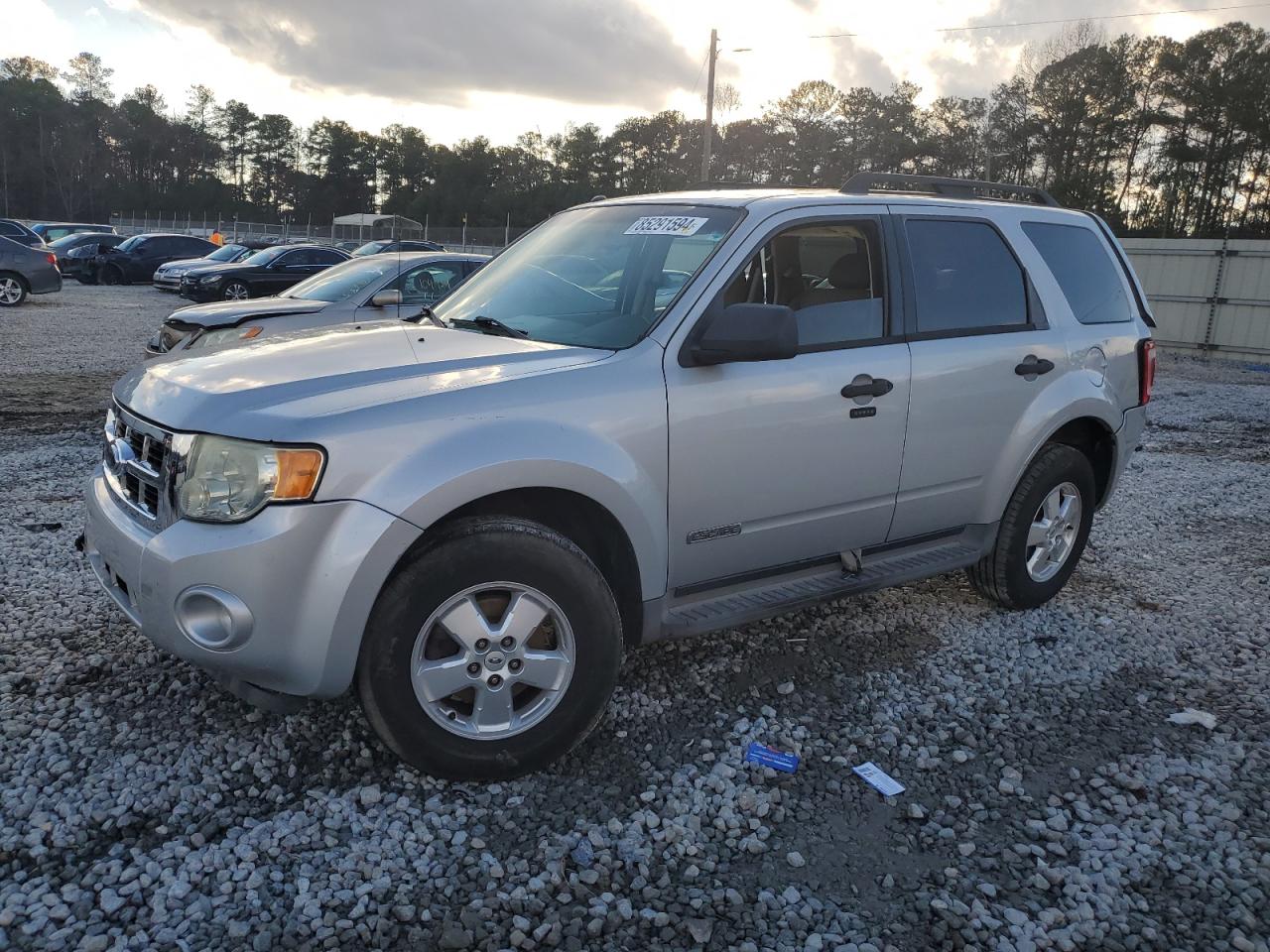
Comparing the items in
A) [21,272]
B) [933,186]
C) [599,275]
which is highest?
[933,186]

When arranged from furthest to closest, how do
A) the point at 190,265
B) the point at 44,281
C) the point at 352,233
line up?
the point at 352,233
the point at 190,265
the point at 44,281

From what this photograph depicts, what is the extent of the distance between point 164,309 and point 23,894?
20.2m

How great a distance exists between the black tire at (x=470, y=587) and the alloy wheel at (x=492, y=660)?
0.07 feet

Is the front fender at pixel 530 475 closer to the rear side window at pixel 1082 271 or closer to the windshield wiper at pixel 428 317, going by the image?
the windshield wiper at pixel 428 317

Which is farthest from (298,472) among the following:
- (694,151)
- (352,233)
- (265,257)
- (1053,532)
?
(694,151)

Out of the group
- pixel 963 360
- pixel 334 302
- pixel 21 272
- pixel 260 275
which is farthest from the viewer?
pixel 260 275

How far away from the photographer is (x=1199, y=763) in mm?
3408

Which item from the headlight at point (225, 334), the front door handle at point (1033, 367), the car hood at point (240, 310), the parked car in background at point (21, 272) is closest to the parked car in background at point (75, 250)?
the parked car in background at point (21, 272)

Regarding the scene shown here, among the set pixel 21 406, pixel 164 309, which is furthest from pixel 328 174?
pixel 21 406

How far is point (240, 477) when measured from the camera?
107 inches

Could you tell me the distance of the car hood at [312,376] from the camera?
9.06 ft

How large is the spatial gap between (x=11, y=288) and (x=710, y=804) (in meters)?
20.2

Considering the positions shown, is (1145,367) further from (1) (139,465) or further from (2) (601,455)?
(1) (139,465)

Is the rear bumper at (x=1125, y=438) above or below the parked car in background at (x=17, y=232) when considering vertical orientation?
below
